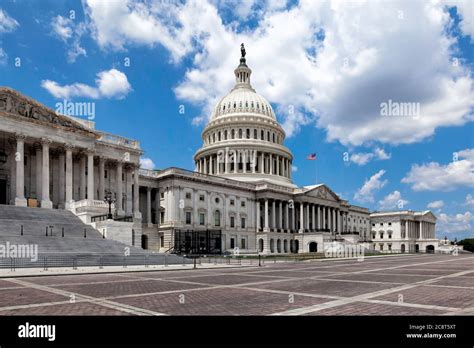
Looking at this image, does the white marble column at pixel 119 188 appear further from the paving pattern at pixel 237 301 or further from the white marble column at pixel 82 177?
the paving pattern at pixel 237 301

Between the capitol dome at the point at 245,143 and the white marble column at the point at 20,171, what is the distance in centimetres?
5925

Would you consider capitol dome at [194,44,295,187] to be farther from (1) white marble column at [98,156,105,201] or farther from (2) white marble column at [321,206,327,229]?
(1) white marble column at [98,156,105,201]

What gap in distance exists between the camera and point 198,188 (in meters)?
83.1

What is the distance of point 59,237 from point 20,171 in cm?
1615

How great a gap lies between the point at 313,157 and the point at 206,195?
2763 cm

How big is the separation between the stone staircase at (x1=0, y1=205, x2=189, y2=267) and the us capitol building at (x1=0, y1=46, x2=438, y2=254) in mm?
3460

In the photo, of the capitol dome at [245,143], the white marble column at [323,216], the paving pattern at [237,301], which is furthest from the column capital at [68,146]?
the white marble column at [323,216]

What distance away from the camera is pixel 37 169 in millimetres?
55250

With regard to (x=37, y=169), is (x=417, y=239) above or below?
below

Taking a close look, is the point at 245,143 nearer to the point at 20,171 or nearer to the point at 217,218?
the point at 217,218

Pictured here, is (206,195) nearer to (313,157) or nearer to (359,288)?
(313,157)

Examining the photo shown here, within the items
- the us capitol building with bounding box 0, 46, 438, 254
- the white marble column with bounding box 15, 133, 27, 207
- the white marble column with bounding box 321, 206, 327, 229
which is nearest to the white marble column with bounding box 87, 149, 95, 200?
the us capitol building with bounding box 0, 46, 438, 254

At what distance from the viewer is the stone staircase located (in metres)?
36.8
